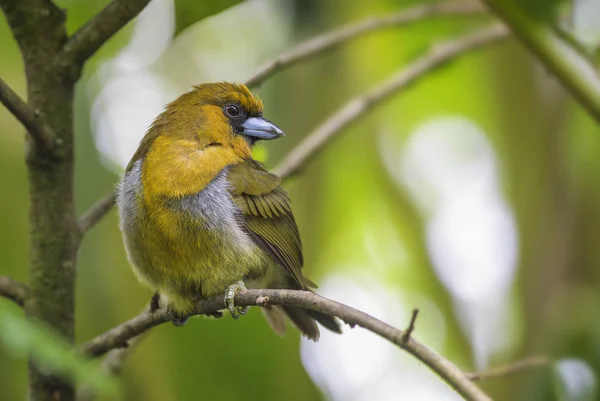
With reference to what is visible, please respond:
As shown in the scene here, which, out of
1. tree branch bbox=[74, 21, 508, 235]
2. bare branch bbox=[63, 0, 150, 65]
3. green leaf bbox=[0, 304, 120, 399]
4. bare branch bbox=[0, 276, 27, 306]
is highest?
tree branch bbox=[74, 21, 508, 235]

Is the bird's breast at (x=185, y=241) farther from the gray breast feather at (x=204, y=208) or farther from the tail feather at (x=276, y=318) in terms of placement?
the tail feather at (x=276, y=318)

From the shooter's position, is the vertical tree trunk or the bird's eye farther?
the bird's eye

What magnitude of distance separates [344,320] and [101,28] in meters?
0.94

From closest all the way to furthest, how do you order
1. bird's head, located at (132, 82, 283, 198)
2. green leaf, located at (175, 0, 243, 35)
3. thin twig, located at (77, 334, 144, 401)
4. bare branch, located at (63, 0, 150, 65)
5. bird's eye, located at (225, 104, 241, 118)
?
bare branch, located at (63, 0, 150, 65), green leaf, located at (175, 0, 243, 35), thin twig, located at (77, 334, 144, 401), bird's head, located at (132, 82, 283, 198), bird's eye, located at (225, 104, 241, 118)

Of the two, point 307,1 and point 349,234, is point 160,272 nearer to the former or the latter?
point 307,1

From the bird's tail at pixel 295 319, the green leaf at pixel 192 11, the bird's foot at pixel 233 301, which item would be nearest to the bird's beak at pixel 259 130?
the bird's tail at pixel 295 319

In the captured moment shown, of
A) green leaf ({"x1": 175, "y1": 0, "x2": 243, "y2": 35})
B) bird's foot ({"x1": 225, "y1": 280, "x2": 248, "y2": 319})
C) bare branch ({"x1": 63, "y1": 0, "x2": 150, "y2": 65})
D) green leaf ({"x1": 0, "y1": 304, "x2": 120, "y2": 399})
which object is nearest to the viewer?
green leaf ({"x1": 0, "y1": 304, "x2": 120, "y2": 399})

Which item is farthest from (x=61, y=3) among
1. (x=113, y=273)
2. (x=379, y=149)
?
(x=379, y=149)

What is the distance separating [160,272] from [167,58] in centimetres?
272

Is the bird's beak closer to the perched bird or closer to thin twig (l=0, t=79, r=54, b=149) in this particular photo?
the perched bird

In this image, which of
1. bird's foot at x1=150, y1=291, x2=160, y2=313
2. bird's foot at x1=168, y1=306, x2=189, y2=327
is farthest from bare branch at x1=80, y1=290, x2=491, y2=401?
bird's foot at x1=150, y1=291, x2=160, y2=313

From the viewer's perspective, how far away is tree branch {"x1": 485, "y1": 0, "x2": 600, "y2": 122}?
229 cm

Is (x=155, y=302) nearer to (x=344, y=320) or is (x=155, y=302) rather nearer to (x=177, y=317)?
(x=177, y=317)

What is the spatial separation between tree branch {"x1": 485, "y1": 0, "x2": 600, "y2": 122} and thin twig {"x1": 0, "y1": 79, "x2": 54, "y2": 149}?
127 centimetres
